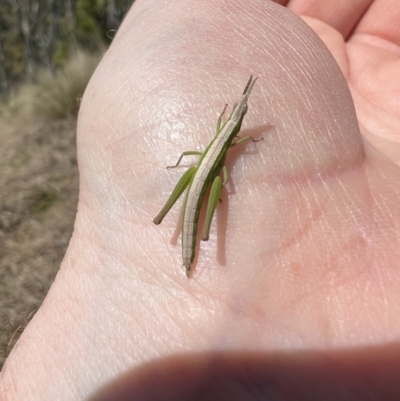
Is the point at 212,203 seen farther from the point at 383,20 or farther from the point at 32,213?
the point at 32,213

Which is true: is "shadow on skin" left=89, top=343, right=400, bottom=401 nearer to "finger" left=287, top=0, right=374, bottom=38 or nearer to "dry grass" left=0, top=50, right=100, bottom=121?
"finger" left=287, top=0, right=374, bottom=38

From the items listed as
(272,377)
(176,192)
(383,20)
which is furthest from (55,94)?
(272,377)

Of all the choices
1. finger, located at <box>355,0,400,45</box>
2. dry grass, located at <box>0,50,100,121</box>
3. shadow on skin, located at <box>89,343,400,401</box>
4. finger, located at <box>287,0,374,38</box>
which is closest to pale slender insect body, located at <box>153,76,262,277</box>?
shadow on skin, located at <box>89,343,400,401</box>

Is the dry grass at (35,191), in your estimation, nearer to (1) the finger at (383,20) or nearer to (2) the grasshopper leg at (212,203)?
(2) the grasshopper leg at (212,203)

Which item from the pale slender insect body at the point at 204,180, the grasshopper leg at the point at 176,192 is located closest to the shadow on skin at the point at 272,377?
the pale slender insect body at the point at 204,180

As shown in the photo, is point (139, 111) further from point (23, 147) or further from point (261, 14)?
point (23, 147)

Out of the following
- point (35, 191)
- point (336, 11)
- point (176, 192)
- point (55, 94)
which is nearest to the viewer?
point (176, 192)
